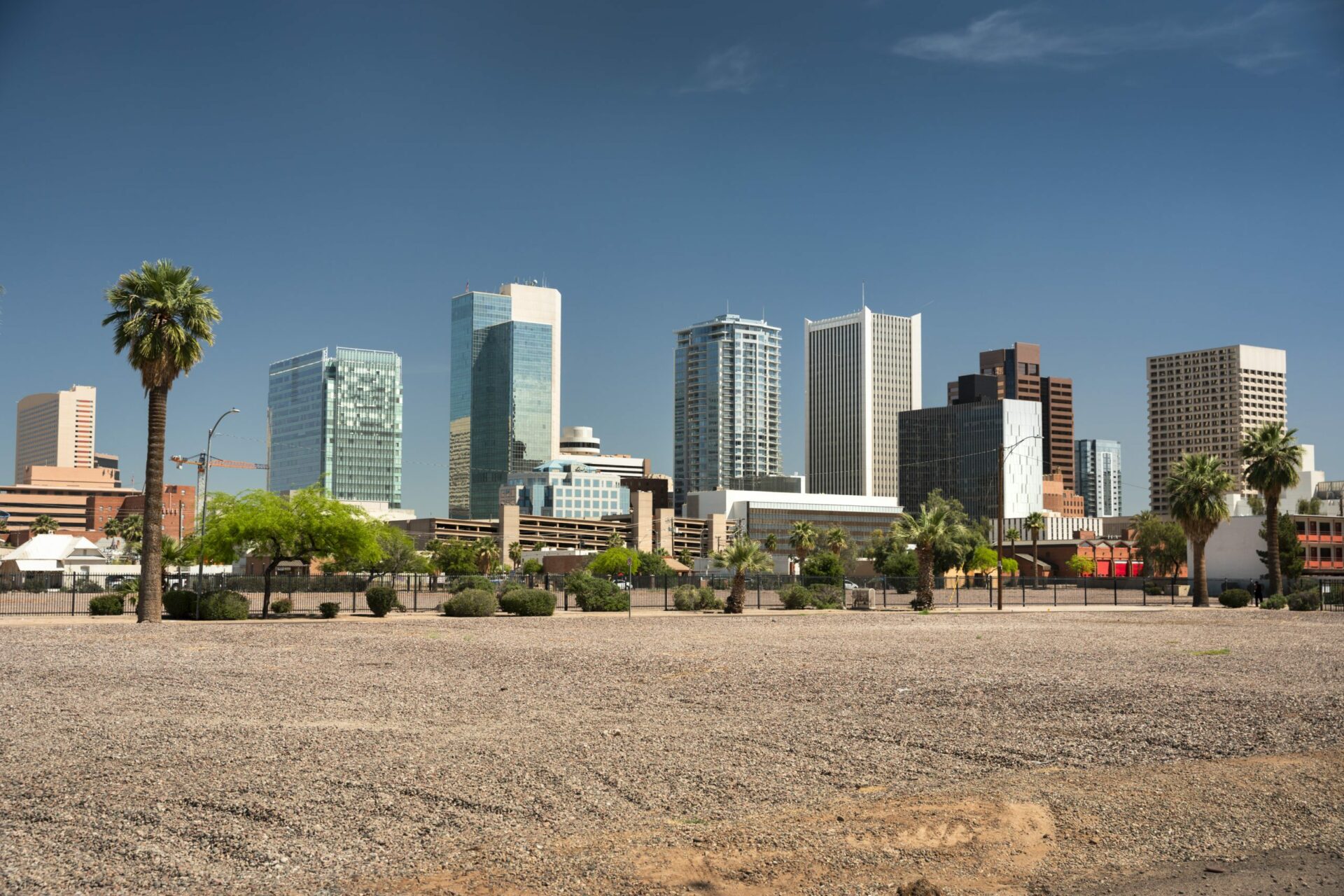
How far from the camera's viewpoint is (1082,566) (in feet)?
470

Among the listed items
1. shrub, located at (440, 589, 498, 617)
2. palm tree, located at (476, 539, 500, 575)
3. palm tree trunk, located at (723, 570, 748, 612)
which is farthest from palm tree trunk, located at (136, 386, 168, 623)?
palm tree, located at (476, 539, 500, 575)

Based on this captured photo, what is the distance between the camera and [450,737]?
15.9m

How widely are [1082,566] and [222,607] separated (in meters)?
117

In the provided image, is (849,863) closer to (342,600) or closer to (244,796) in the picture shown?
(244,796)

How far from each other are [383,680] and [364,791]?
11850mm

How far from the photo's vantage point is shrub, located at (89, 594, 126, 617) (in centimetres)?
5381

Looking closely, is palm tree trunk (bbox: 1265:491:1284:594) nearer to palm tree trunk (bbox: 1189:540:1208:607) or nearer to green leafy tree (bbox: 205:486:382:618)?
palm tree trunk (bbox: 1189:540:1208:607)

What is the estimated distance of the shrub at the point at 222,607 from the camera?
165ft

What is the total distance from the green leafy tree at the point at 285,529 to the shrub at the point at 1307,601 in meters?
53.5

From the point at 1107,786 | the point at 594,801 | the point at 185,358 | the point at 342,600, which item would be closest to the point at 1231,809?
the point at 1107,786

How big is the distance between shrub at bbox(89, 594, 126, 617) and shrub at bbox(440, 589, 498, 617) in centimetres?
1528

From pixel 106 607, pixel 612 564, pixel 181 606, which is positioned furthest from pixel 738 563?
pixel 612 564

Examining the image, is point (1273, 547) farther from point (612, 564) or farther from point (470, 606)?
point (612, 564)

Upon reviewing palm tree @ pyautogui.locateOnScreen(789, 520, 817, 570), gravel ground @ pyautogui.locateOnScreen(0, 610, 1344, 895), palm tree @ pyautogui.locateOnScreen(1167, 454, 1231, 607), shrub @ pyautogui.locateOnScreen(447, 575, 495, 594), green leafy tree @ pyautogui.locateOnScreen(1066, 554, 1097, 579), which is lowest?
green leafy tree @ pyautogui.locateOnScreen(1066, 554, 1097, 579)
